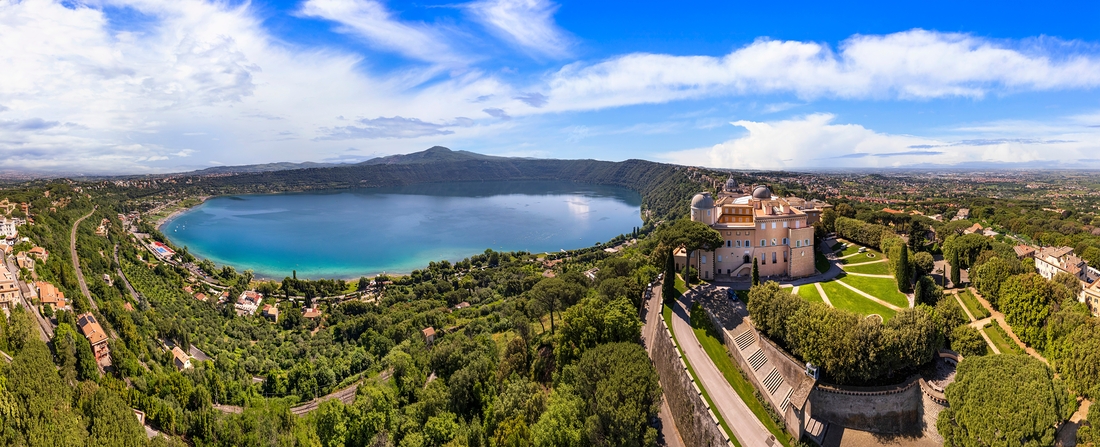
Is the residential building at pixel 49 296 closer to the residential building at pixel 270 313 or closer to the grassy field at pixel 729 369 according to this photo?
the residential building at pixel 270 313

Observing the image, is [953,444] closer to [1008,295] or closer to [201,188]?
[1008,295]

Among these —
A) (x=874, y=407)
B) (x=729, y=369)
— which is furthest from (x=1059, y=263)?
(x=729, y=369)

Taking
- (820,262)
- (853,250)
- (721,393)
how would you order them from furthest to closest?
(853,250), (820,262), (721,393)

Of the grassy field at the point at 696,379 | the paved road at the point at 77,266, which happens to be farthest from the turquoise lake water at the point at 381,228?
the grassy field at the point at 696,379

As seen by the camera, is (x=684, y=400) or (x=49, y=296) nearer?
(x=684, y=400)

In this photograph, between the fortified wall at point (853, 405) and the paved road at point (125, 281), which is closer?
the fortified wall at point (853, 405)

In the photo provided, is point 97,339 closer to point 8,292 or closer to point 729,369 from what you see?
point 8,292
